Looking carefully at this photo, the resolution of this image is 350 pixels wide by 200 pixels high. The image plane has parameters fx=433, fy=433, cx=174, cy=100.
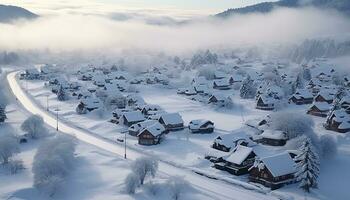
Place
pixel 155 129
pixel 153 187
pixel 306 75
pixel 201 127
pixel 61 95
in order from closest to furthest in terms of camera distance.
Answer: pixel 153 187, pixel 155 129, pixel 201 127, pixel 61 95, pixel 306 75

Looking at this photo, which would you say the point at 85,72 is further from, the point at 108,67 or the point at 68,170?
the point at 68,170

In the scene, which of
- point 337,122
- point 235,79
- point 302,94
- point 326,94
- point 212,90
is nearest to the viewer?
point 337,122

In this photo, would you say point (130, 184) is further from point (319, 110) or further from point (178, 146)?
point (319, 110)

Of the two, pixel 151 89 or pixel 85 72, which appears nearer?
pixel 151 89

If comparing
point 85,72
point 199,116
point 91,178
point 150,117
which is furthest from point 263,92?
point 85,72

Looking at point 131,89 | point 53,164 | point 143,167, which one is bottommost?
point 131,89

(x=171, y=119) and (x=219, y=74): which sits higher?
(x=219, y=74)

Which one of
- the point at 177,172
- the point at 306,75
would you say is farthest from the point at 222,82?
the point at 177,172

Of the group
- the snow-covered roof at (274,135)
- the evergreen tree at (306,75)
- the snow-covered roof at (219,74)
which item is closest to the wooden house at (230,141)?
the snow-covered roof at (274,135)
